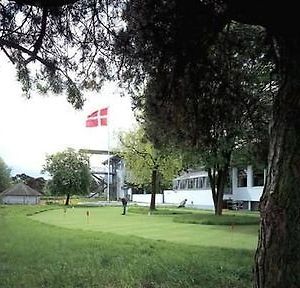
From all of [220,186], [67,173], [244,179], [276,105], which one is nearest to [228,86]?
[276,105]

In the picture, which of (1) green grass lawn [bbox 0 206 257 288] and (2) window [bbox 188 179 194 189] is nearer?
(1) green grass lawn [bbox 0 206 257 288]

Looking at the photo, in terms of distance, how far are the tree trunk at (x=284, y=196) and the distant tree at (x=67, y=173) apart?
61890 mm

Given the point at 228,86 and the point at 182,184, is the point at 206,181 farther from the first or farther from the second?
the point at 228,86

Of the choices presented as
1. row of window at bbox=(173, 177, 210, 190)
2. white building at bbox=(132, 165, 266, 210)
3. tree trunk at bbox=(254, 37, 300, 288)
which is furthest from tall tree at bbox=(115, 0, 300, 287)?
row of window at bbox=(173, 177, 210, 190)

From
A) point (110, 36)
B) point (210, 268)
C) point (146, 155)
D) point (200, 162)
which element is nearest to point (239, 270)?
point (210, 268)

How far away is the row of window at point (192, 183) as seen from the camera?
65.3m

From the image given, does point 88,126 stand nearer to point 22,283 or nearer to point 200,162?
point 200,162

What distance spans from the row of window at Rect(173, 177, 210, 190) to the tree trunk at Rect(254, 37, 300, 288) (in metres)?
57.0

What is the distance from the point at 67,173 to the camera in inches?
2648

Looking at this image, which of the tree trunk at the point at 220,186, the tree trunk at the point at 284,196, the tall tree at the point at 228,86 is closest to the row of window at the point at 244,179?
the tree trunk at the point at 220,186

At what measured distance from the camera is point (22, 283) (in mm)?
9797

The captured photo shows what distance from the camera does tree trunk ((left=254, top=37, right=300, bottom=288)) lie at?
575 centimetres

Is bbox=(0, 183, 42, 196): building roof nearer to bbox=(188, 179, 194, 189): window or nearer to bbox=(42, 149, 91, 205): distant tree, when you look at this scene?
bbox=(42, 149, 91, 205): distant tree

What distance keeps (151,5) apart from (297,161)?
9.92 feet
